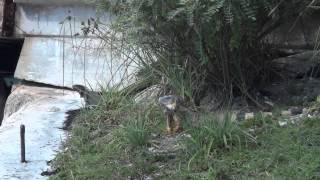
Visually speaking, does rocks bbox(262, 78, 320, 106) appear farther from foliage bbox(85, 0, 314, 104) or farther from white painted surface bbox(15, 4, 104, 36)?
white painted surface bbox(15, 4, 104, 36)

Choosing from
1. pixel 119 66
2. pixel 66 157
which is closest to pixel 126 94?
pixel 119 66

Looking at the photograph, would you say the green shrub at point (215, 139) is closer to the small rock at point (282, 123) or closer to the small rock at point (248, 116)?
the small rock at point (282, 123)

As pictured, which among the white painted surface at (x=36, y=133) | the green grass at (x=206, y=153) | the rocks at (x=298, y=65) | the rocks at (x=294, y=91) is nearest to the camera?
the green grass at (x=206, y=153)

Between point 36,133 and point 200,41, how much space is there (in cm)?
184

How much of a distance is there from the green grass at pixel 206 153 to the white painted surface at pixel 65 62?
231 centimetres

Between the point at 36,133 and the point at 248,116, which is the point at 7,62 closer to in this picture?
the point at 36,133

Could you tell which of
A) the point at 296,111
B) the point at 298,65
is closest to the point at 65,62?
the point at 298,65

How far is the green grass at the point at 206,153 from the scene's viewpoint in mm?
4414

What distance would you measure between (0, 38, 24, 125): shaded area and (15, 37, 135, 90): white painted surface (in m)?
0.54

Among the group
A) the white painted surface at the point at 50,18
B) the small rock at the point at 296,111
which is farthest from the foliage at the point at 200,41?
the white painted surface at the point at 50,18

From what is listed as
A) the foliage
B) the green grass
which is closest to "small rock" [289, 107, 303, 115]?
the green grass

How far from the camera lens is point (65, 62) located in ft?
27.8

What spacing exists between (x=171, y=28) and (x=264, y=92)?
1176mm

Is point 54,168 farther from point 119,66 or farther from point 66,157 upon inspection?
point 119,66
